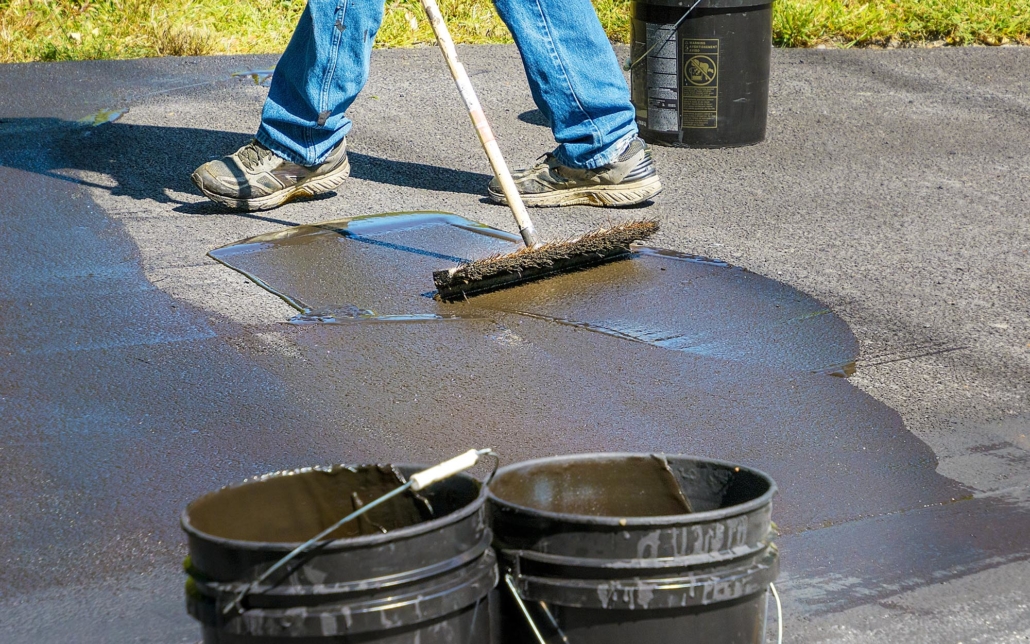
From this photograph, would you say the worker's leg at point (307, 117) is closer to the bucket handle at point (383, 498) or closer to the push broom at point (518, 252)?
the push broom at point (518, 252)

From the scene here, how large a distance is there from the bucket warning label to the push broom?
6.22ft

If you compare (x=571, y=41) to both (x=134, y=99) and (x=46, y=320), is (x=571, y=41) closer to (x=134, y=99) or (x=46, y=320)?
(x=46, y=320)

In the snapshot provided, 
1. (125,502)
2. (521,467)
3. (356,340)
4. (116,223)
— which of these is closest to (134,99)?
(116,223)

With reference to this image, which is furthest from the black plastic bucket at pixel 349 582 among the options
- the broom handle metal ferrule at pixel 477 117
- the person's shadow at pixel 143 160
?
the person's shadow at pixel 143 160

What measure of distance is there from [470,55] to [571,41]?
11.5 feet

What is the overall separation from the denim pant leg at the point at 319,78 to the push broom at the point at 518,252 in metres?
0.42

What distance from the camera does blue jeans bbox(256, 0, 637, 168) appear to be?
439 cm

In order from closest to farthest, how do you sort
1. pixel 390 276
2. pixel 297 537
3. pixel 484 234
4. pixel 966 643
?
pixel 297 537
pixel 966 643
pixel 390 276
pixel 484 234

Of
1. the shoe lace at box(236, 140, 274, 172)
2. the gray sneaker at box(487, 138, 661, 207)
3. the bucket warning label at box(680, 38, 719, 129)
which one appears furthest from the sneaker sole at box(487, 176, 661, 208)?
the bucket warning label at box(680, 38, 719, 129)

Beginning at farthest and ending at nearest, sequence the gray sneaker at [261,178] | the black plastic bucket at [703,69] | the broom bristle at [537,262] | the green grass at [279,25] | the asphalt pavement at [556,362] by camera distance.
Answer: the green grass at [279,25] < the black plastic bucket at [703,69] < the gray sneaker at [261,178] < the broom bristle at [537,262] < the asphalt pavement at [556,362]

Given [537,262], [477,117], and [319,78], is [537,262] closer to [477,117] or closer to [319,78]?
[477,117]

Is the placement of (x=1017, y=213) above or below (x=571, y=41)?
below

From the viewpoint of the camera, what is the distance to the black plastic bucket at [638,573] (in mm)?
1521

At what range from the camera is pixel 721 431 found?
113 inches
